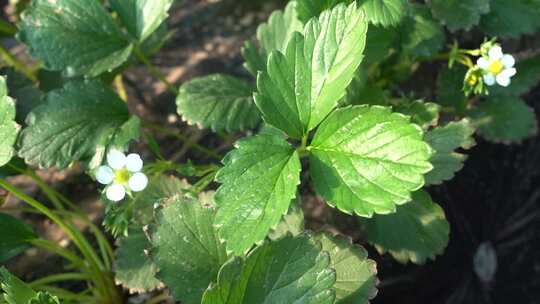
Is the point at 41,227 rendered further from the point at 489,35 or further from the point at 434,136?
the point at 489,35

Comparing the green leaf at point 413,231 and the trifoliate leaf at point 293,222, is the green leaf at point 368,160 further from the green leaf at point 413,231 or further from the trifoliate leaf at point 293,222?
the green leaf at point 413,231

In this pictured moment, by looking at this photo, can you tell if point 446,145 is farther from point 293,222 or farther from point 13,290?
point 13,290

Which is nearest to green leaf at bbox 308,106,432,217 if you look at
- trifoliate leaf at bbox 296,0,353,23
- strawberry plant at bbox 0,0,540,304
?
strawberry plant at bbox 0,0,540,304

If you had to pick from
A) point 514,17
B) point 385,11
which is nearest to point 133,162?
point 385,11

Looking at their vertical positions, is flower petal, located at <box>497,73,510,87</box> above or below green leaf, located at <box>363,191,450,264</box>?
above

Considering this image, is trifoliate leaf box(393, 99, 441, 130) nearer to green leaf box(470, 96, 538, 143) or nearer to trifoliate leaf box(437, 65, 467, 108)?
trifoliate leaf box(437, 65, 467, 108)
